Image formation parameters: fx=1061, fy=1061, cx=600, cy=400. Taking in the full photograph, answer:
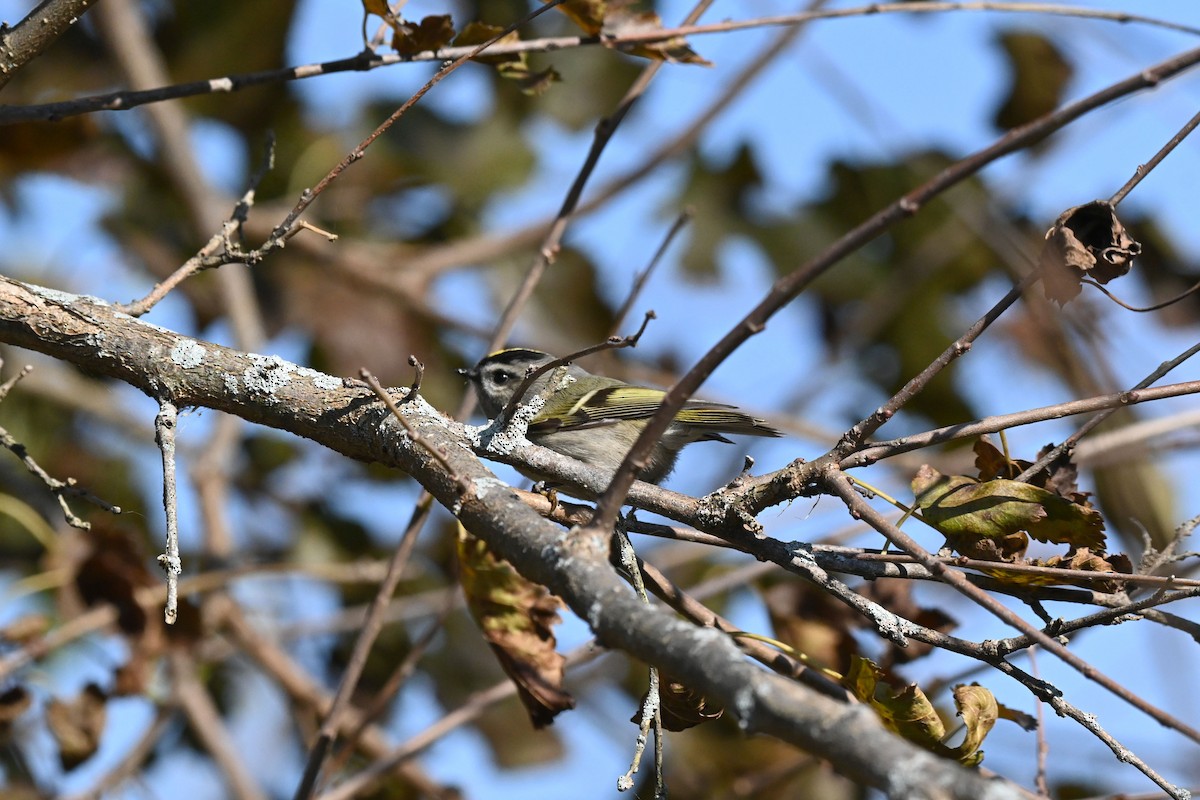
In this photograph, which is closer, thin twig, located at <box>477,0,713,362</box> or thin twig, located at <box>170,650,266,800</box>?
thin twig, located at <box>477,0,713,362</box>

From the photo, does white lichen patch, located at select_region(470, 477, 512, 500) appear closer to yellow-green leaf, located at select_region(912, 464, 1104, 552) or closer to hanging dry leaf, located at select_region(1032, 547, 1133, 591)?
yellow-green leaf, located at select_region(912, 464, 1104, 552)

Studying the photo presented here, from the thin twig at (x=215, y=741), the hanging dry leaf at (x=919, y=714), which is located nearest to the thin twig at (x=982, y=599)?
the hanging dry leaf at (x=919, y=714)

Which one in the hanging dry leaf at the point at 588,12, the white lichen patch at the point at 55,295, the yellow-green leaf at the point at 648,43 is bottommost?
the white lichen patch at the point at 55,295

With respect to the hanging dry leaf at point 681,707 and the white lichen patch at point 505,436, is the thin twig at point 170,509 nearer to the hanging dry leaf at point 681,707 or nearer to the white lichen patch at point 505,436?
the white lichen patch at point 505,436

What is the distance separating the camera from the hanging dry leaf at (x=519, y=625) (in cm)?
249

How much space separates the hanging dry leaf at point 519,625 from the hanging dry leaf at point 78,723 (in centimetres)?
165

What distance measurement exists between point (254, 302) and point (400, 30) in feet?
12.1

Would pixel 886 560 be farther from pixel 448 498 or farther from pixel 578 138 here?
pixel 578 138

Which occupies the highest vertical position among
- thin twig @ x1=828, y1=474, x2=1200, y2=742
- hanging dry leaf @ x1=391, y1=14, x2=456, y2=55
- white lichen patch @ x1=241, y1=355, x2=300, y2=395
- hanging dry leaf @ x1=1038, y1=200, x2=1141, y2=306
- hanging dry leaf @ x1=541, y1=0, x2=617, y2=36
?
hanging dry leaf @ x1=541, y1=0, x2=617, y2=36

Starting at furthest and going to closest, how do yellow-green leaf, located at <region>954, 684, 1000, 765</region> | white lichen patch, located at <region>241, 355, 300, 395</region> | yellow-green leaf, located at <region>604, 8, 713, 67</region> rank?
yellow-green leaf, located at <region>604, 8, 713, 67</region> < white lichen patch, located at <region>241, 355, 300, 395</region> < yellow-green leaf, located at <region>954, 684, 1000, 765</region>

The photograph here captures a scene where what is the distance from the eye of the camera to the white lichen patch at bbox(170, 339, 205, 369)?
2357 mm

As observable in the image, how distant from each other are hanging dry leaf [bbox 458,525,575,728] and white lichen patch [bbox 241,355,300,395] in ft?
2.02

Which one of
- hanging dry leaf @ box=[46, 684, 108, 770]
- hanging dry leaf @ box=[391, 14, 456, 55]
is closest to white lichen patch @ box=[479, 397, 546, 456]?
hanging dry leaf @ box=[391, 14, 456, 55]

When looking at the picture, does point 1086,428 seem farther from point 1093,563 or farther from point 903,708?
point 903,708
